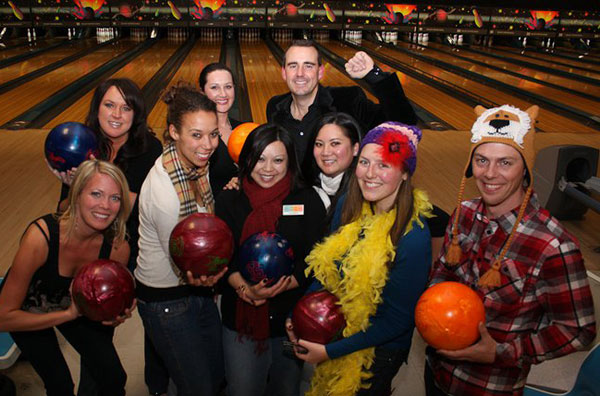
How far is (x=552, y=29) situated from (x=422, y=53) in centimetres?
397

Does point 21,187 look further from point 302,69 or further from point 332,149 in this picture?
point 332,149

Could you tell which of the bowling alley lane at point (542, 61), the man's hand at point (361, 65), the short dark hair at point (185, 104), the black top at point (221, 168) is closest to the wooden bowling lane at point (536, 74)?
the bowling alley lane at point (542, 61)

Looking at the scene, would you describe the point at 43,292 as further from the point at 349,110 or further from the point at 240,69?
the point at 240,69

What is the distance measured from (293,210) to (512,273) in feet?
2.38

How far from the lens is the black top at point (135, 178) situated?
1.87 m

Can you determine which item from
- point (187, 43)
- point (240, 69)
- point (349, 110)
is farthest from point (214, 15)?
point (349, 110)

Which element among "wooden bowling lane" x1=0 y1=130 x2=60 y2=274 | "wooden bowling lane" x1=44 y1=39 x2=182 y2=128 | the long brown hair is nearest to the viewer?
the long brown hair

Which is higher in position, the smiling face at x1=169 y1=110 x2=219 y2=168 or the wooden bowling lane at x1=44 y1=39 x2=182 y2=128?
the smiling face at x1=169 y1=110 x2=219 y2=168

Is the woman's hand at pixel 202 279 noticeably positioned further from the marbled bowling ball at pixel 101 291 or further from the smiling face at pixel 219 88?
the smiling face at pixel 219 88

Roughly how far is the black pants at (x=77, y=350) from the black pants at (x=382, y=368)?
0.86 metres

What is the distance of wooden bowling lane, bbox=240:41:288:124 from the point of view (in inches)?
243

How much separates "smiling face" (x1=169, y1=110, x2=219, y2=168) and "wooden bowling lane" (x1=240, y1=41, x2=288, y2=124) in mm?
3836

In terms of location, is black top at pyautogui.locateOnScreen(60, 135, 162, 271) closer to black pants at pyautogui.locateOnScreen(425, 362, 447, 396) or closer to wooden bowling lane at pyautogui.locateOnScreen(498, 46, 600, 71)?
black pants at pyautogui.locateOnScreen(425, 362, 447, 396)

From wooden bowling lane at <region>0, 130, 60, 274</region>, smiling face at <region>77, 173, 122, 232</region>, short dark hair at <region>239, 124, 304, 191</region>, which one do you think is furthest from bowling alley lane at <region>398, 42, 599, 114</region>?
smiling face at <region>77, 173, 122, 232</region>
